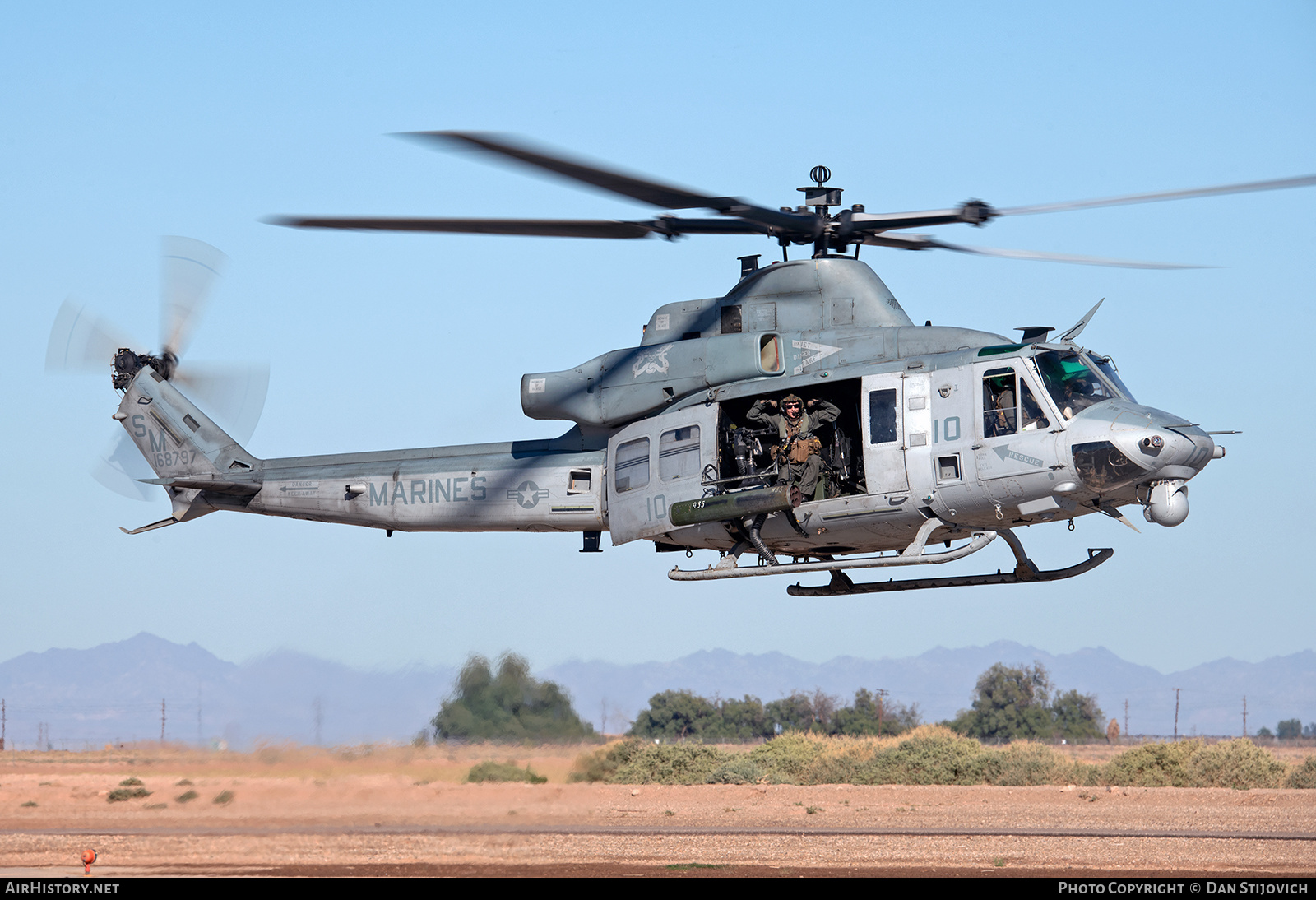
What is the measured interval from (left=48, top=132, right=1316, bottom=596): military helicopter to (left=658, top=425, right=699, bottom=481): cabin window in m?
0.02

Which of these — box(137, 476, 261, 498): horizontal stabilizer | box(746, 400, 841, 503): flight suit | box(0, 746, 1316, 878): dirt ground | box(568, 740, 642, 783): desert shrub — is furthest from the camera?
box(568, 740, 642, 783): desert shrub

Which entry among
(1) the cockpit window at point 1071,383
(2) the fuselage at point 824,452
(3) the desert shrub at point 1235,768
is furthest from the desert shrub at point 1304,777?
(1) the cockpit window at point 1071,383

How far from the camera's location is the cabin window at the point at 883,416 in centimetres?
1462

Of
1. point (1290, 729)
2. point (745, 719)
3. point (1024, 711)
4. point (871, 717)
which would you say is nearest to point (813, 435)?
point (745, 719)

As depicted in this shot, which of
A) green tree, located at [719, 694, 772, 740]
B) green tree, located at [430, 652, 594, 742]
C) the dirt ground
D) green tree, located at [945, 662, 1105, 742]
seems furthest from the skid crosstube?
green tree, located at [945, 662, 1105, 742]

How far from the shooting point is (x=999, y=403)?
14.3m

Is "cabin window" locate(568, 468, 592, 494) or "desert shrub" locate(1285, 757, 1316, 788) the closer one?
"cabin window" locate(568, 468, 592, 494)

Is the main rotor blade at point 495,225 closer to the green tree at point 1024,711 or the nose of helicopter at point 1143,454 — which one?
the nose of helicopter at point 1143,454

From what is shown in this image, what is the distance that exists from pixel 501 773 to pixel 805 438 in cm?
792

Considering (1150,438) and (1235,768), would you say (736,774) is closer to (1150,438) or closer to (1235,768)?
(1235,768)

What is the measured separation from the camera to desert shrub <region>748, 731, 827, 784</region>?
3506 cm

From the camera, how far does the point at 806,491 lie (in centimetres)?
1507

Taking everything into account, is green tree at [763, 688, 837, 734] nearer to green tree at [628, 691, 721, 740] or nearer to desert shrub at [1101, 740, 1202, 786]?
green tree at [628, 691, 721, 740]

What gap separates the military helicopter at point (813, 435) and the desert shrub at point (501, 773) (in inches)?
157
